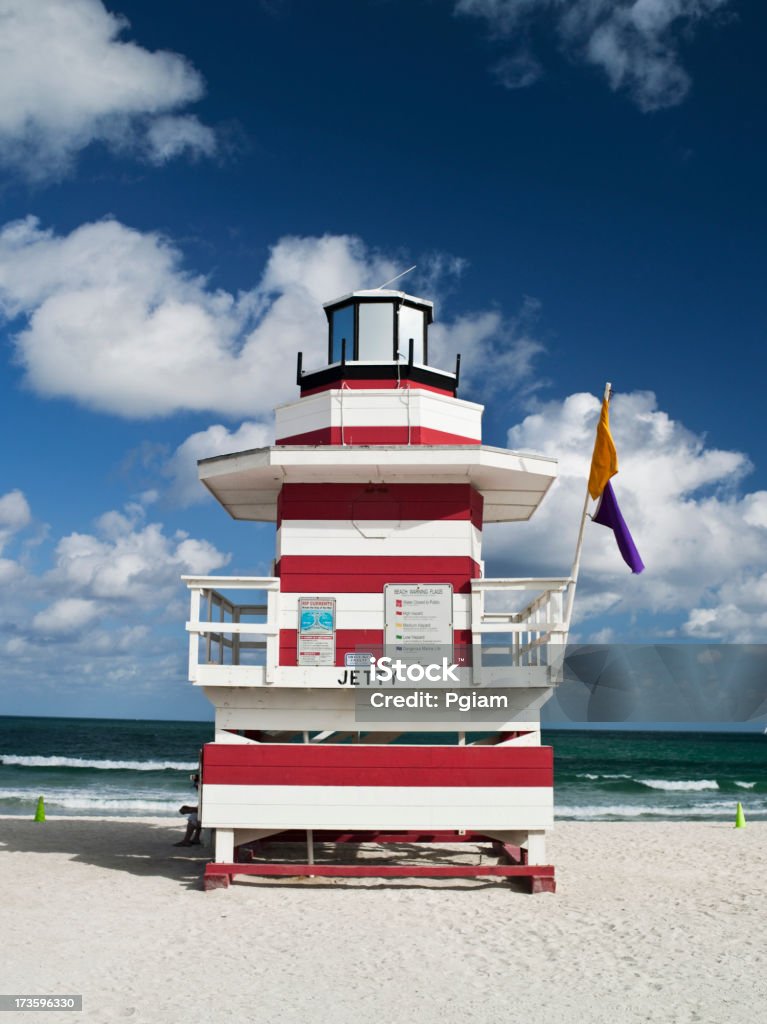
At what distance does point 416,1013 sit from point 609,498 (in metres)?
5.95

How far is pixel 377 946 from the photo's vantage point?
8734 mm

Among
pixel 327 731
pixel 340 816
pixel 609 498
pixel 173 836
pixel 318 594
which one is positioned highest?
pixel 609 498

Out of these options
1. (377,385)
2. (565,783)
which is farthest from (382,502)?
(565,783)

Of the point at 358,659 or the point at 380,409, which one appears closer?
the point at 358,659

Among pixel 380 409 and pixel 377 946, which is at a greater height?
pixel 380 409

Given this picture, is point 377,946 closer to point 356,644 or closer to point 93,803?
point 356,644

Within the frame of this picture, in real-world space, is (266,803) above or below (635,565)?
below

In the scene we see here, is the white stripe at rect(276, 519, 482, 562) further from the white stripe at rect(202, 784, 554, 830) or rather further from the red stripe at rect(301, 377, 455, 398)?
the white stripe at rect(202, 784, 554, 830)

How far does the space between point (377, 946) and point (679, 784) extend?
32.5 meters

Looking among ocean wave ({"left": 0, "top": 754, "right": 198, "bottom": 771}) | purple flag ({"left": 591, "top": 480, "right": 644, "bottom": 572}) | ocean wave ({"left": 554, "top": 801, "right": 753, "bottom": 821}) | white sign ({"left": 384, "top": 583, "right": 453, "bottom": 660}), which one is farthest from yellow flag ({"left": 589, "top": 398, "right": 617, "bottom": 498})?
ocean wave ({"left": 0, "top": 754, "right": 198, "bottom": 771})

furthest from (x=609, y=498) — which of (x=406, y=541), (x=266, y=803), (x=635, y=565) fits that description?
(x=266, y=803)

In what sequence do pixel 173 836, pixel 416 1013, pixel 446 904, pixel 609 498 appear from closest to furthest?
pixel 416 1013 < pixel 446 904 < pixel 609 498 < pixel 173 836

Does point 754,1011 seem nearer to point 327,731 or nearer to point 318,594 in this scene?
point 327,731

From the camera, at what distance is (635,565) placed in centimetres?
1098
